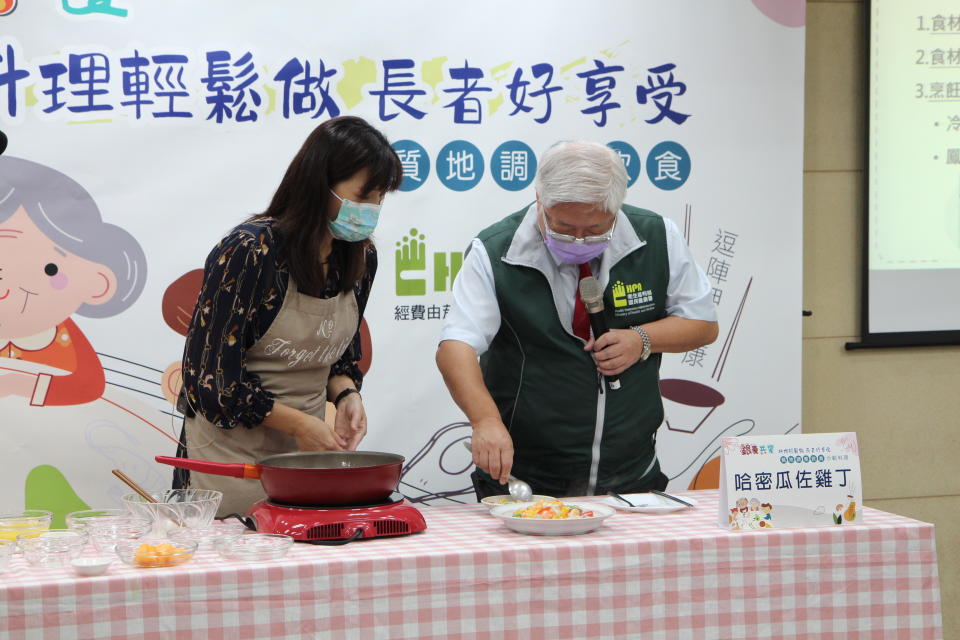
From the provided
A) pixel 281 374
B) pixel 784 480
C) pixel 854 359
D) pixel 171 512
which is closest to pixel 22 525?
pixel 171 512

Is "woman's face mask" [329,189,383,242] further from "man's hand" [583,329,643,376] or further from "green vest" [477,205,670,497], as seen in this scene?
"man's hand" [583,329,643,376]

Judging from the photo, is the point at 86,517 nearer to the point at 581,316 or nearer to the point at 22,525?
the point at 22,525

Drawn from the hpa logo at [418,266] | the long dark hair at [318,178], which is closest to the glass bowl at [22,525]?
the long dark hair at [318,178]

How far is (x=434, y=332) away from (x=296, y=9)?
43.3 inches

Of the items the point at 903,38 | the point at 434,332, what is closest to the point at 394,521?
the point at 434,332

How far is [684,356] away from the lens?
3408 mm

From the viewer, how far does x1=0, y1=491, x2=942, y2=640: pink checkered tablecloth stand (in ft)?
5.42

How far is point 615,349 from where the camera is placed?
2.41m

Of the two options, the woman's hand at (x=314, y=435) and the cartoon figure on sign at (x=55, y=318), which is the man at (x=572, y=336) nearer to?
the woman's hand at (x=314, y=435)

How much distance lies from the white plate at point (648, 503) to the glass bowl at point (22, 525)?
1.18 m

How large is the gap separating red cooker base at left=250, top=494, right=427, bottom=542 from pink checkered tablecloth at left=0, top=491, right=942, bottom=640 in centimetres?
3

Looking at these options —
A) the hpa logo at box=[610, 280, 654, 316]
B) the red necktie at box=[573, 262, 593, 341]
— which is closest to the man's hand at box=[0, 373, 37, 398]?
the red necktie at box=[573, 262, 593, 341]

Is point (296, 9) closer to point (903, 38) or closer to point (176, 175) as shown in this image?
A: point (176, 175)

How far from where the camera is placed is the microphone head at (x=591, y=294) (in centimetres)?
237
